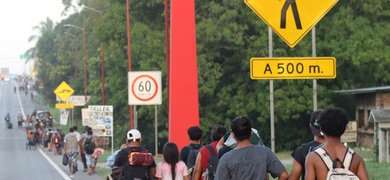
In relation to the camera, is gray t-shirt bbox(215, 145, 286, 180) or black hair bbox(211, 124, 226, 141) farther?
black hair bbox(211, 124, 226, 141)

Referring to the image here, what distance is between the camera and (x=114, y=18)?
53500mm

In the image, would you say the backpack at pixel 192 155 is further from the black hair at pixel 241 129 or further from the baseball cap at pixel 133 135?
the black hair at pixel 241 129

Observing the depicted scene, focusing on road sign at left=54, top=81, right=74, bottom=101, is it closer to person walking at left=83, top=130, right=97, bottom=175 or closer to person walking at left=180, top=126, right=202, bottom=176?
person walking at left=83, top=130, right=97, bottom=175

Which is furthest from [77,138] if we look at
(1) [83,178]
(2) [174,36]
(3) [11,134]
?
(3) [11,134]

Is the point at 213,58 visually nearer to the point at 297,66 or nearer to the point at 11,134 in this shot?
the point at 297,66

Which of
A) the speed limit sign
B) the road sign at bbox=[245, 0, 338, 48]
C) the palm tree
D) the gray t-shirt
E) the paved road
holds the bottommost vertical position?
the paved road

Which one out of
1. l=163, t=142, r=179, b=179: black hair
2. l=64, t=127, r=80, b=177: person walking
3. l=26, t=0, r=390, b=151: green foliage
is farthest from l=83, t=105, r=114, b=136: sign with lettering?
l=163, t=142, r=179, b=179: black hair

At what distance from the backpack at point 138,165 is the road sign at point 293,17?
233 cm

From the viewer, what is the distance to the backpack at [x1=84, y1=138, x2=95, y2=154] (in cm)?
3256

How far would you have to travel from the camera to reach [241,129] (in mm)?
8961

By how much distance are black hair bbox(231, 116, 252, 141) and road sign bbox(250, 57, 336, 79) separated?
4462 mm

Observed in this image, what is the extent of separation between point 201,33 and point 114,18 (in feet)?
22.8

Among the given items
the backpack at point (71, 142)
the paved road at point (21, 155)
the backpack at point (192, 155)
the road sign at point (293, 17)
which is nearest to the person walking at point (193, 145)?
the backpack at point (192, 155)

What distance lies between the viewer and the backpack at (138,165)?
12.7m
